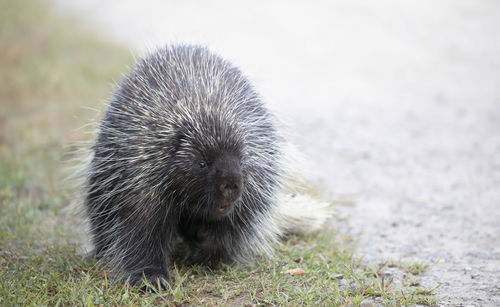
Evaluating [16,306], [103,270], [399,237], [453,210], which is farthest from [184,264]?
[453,210]

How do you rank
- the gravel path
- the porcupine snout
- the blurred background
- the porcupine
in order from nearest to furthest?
1. the porcupine snout
2. the porcupine
3. the gravel path
4. the blurred background

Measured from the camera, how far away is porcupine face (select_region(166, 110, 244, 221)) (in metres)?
3.76

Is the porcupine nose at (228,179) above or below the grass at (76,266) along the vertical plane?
above

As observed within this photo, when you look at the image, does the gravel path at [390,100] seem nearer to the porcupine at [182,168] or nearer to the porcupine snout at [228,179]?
the porcupine at [182,168]

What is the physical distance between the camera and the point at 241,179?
3760 millimetres

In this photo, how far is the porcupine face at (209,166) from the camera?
3.76 metres

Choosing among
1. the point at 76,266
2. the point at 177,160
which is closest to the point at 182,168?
the point at 177,160

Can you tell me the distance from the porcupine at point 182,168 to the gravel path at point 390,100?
2.55ft

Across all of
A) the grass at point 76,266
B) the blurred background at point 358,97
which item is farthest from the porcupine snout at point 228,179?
the blurred background at point 358,97

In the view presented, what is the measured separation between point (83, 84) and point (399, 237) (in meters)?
7.68

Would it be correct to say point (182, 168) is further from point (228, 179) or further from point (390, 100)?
point (390, 100)

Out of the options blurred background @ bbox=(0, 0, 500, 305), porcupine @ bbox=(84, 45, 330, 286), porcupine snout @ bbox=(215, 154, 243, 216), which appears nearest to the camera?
porcupine snout @ bbox=(215, 154, 243, 216)

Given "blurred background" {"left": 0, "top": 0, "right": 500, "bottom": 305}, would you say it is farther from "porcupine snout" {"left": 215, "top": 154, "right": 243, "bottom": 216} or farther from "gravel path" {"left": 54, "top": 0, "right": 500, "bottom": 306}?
"porcupine snout" {"left": 215, "top": 154, "right": 243, "bottom": 216}

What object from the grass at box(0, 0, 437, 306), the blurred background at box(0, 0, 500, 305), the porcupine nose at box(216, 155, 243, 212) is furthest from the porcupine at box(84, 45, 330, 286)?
the blurred background at box(0, 0, 500, 305)
